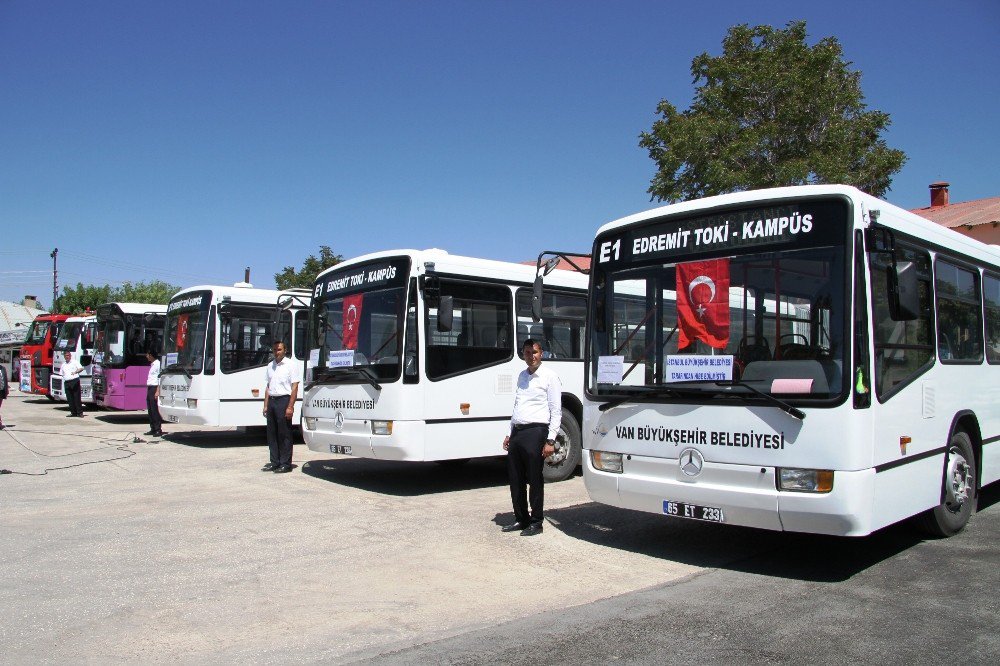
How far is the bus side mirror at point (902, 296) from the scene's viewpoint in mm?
6086

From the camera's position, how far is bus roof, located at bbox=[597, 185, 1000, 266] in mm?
6105

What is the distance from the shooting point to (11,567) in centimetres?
646

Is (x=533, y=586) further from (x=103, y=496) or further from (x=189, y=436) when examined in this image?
(x=189, y=436)

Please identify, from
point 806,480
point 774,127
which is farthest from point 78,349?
point 806,480

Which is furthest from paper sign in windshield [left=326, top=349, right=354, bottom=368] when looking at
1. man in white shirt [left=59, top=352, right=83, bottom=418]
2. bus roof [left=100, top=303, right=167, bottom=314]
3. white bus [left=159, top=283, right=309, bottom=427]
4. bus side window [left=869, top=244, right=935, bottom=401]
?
man in white shirt [left=59, top=352, right=83, bottom=418]

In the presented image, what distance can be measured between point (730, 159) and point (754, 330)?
13023 mm

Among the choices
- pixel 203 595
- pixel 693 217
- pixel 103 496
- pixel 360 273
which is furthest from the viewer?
pixel 360 273

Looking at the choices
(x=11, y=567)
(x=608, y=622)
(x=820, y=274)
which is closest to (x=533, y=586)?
(x=608, y=622)

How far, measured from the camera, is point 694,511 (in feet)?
21.0

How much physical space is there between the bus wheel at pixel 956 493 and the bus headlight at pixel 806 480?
2092 mm

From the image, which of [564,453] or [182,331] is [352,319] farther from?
[182,331]

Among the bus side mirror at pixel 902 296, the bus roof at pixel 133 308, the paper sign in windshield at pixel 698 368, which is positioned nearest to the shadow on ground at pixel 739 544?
the paper sign in windshield at pixel 698 368

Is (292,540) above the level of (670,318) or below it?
below

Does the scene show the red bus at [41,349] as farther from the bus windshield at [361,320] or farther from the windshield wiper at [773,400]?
the windshield wiper at [773,400]
